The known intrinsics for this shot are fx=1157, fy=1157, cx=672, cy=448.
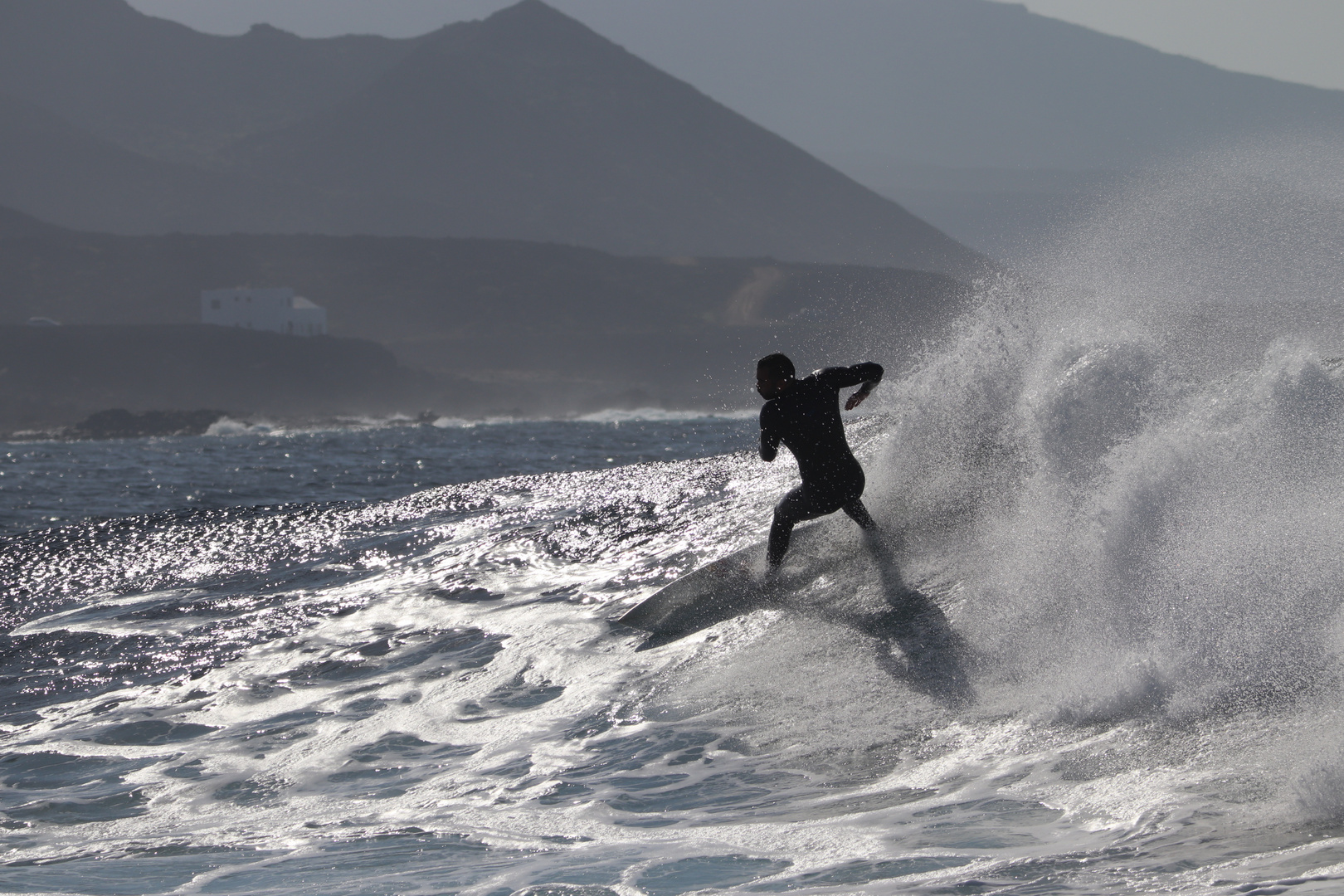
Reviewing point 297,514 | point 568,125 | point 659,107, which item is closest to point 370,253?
point 568,125

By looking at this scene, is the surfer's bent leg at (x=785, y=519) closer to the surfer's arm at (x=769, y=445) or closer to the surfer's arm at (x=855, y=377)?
the surfer's arm at (x=769, y=445)

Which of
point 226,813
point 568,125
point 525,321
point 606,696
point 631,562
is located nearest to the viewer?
point 226,813

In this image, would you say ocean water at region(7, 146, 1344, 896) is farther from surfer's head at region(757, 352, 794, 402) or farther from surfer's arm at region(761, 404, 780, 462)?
surfer's head at region(757, 352, 794, 402)

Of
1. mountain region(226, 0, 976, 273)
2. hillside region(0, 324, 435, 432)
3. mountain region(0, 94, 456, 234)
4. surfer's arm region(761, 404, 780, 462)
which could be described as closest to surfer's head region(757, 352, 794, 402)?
surfer's arm region(761, 404, 780, 462)

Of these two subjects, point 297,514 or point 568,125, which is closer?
point 297,514

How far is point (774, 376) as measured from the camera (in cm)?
713

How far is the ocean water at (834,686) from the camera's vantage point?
432cm

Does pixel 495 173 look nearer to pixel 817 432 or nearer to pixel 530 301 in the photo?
pixel 530 301

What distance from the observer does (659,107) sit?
A: 611 feet

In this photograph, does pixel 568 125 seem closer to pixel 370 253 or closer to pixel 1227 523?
pixel 370 253

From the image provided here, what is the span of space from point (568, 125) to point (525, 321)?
70571 millimetres

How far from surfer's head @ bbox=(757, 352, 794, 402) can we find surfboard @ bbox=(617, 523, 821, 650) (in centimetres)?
131

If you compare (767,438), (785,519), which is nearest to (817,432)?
(767,438)

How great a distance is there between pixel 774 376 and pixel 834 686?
80.0 inches
